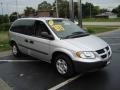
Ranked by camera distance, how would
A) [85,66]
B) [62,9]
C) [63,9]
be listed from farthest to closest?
[62,9] → [63,9] → [85,66]

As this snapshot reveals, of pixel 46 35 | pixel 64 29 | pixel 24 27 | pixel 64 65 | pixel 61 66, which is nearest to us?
pixel 64 65

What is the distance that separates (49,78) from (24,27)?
272 centimetres

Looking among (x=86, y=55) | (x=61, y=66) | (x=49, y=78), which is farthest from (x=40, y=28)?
(x=86, y=55)

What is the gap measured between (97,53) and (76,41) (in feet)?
2.42

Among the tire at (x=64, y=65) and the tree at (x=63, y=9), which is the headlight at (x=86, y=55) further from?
the tree at (x=63, y=9)

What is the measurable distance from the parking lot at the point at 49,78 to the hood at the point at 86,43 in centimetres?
85

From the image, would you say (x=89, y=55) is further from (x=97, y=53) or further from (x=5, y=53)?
(x=5, y=53)

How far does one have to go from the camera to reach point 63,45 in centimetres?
738

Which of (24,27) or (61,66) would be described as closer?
(61,66)

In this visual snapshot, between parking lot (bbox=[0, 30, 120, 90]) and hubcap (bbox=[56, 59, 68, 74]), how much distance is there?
0.18 meters

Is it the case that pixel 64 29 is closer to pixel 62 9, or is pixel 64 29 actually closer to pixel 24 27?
pixel 24 27

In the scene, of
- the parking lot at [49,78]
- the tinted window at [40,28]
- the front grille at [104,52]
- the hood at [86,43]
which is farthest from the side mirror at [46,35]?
the front grille at [104,52]

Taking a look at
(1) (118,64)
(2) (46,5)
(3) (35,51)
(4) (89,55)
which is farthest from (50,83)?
(2) (46,5)

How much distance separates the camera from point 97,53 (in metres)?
7.05
